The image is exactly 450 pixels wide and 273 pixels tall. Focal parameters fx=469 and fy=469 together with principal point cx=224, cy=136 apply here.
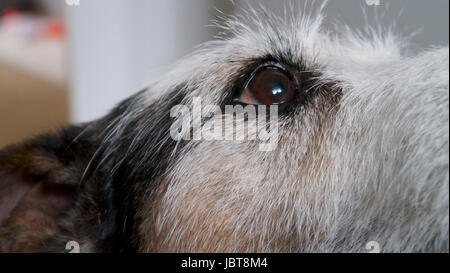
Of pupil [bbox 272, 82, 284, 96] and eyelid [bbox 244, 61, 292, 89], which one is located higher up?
eyelid [bbox 244, 61, 292, 89]

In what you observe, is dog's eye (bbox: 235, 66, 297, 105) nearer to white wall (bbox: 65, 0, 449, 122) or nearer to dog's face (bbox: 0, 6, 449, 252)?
dog's face (bbox: 0, 6, 449, 252)


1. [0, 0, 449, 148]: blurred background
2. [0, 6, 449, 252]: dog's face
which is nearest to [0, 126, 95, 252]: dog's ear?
[0, 6, 449, 252]: dog's face

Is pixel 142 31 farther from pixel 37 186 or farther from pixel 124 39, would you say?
pixel 37 186

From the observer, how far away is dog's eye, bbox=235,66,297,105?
3.71 ft

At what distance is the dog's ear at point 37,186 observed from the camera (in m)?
1.25

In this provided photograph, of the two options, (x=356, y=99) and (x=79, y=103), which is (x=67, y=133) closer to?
(x=79, y=103)

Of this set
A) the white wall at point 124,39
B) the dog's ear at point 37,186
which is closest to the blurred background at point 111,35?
the white wall at point 124,39

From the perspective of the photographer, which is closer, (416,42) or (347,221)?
(347,221)

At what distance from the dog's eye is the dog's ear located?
0.52m

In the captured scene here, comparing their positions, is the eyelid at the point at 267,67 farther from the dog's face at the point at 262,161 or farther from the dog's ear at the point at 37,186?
the dog's ear at the point at 37,186

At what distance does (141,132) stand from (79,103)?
0.60m

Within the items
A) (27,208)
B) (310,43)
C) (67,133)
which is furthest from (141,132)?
(310,43)

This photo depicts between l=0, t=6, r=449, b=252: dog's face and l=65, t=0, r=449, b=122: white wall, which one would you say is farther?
l=65, t=0, r=449, b=122: white wall

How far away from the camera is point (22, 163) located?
4.18ft
